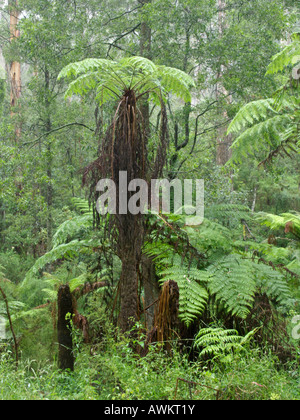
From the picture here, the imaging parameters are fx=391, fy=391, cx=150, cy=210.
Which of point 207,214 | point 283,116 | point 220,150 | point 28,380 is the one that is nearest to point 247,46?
point 283,116

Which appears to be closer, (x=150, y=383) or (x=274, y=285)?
(x=150, y=383)

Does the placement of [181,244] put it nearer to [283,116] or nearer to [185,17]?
[283,116]

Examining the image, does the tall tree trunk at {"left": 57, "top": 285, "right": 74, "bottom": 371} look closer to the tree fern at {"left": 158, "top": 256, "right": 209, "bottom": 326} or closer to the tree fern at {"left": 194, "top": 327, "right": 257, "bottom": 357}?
the tree fern at {"left": 158, "top": 256, "right": 209, "bottom": 326}

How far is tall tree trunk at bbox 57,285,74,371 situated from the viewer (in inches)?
104

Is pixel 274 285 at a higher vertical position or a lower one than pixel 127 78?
lower

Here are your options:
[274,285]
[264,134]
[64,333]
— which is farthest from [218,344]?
[264,134]

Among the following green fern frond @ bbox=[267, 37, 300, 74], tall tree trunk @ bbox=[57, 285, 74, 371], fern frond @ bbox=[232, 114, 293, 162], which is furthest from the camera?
fern frond @ bbox=[232, 114, 293, 162]

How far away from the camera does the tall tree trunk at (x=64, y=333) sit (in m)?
2.65

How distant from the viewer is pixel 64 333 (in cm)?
274

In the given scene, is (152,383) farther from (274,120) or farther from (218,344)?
(274,120)

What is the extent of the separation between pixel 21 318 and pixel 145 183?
2779mm

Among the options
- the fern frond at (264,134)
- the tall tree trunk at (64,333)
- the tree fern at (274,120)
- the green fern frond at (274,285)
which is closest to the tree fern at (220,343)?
the green fern frond at (274,285)

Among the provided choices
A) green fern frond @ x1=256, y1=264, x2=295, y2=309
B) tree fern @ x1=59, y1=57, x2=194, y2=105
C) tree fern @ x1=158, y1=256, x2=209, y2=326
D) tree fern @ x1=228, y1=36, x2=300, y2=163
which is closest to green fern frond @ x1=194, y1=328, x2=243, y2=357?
tree fern @ x1=158, y1=256, x2=209, y2=326

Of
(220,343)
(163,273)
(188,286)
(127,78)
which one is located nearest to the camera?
(220,343)
